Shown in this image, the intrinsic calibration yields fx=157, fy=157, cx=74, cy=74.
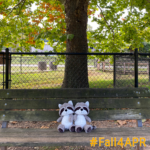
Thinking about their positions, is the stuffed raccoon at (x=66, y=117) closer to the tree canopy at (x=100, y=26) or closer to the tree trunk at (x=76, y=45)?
the tree trunk at (x=76, y=45)

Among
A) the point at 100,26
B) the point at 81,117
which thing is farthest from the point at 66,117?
the point at 100,26

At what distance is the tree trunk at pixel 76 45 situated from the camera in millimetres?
4637

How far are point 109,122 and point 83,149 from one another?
1336mm

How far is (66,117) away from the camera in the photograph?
234 cm

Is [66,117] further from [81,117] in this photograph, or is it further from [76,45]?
[76,45]

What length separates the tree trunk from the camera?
15.2ft

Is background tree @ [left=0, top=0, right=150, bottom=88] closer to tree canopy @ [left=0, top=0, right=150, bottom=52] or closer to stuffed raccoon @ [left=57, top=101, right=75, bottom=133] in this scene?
tree canopy @ [left=0, top=0, right=150, bottom=52]

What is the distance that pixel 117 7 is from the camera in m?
9.27

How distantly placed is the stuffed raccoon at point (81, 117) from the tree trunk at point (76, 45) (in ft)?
7.32

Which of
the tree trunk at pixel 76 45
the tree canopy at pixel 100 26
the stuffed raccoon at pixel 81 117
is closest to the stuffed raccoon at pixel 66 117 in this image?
the stuffed raccoon at pixel 81 117

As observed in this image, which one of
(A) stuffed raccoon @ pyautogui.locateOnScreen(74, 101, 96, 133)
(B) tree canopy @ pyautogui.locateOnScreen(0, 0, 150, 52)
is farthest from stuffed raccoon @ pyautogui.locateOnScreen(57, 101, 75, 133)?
(B) tree canopy @ pyautogui.locateOnScreen(0, 0, 150, 52)

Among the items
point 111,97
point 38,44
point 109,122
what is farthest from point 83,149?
point 38,44

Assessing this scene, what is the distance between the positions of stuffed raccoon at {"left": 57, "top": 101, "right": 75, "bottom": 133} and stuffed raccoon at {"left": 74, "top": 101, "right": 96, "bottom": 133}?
0.07 metres

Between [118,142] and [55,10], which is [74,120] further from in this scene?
[55,10]
